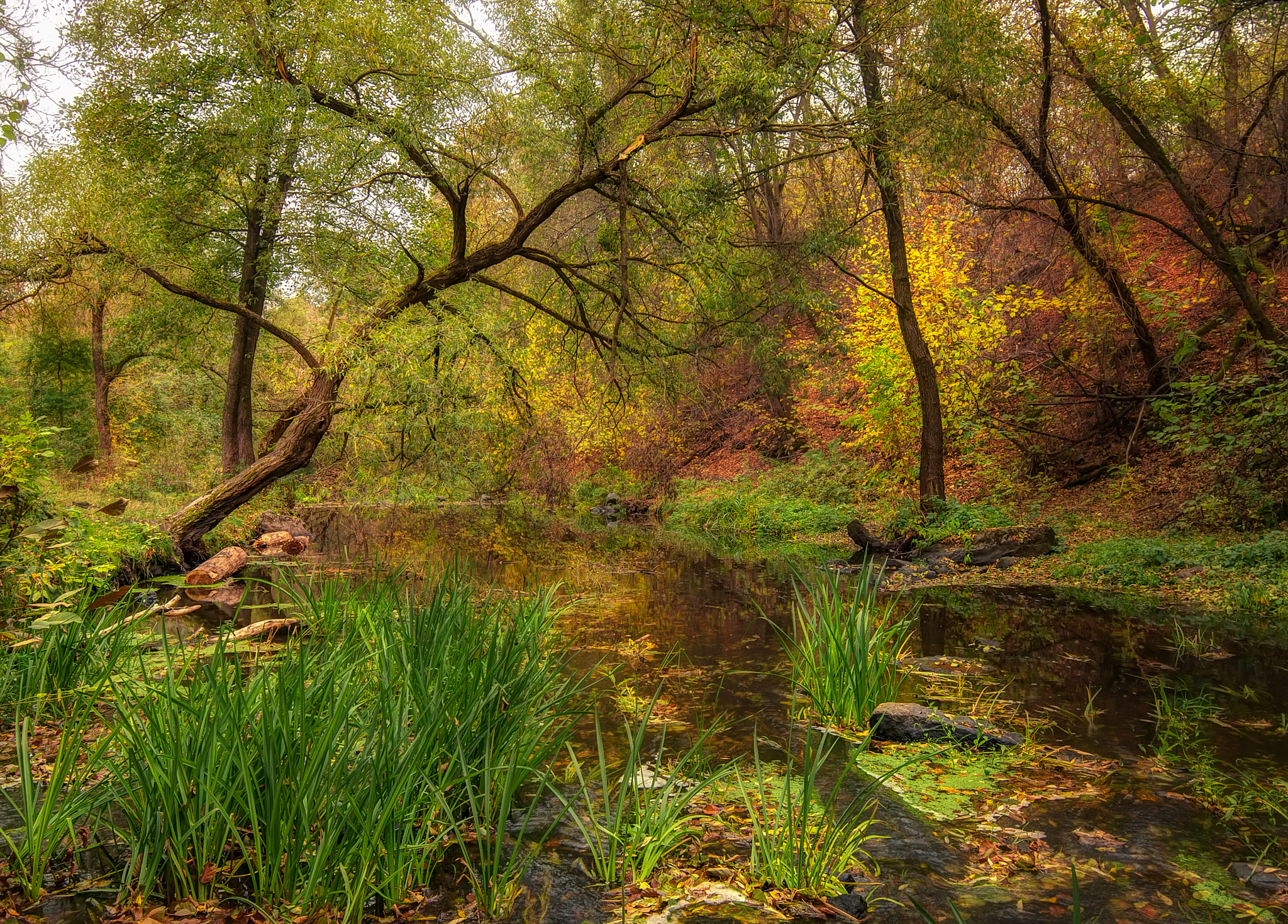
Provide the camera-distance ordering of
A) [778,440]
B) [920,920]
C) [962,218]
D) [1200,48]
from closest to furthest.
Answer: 1. [920,920]
2. [1200,48]
3. [962,218]
4. [778,440]

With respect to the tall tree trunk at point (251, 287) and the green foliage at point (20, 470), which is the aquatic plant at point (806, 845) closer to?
the green foliage at point (20, 470)

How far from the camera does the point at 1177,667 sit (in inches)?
249

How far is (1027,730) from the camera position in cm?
487

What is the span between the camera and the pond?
10.4ft

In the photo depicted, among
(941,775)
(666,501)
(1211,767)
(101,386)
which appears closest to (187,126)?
(941,775)

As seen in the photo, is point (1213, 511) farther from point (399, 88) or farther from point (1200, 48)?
point (399, 88)

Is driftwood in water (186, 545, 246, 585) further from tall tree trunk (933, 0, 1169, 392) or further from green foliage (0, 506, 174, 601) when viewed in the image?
tall tree trunk (933, 0, 1169, 392)

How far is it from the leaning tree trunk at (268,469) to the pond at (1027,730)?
5.36 ft

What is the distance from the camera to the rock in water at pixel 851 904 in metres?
2.97

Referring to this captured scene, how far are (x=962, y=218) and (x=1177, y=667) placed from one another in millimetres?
11527

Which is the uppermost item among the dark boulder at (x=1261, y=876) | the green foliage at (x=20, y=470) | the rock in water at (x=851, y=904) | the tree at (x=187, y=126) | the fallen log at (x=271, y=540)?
→ the tree at (x=187, y=126)

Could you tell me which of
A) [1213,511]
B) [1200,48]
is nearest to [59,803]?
[1213,511]

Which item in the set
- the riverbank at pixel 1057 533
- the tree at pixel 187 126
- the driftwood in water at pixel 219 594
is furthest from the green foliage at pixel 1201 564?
the tree at pixel 187 126

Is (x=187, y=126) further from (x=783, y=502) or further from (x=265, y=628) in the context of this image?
(x=783, y=502)
